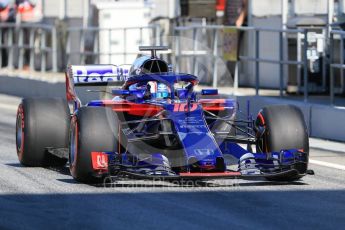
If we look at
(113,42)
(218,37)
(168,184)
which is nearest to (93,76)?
(168,184)

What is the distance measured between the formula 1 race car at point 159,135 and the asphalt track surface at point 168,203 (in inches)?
8.5

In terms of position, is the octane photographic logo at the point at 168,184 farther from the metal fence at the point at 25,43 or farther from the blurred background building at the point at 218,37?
the metal fence at the point at 25,43

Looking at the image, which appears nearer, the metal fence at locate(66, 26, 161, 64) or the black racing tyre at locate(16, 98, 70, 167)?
the black racing tyre at locate(16, 98, 70, 167)

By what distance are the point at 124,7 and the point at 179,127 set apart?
20487 mm

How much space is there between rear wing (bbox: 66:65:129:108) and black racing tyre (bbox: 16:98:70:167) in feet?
4.74

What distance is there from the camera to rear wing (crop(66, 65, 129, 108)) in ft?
51.7

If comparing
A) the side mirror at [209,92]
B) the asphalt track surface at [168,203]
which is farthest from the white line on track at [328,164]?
the side mirror at [209,92]

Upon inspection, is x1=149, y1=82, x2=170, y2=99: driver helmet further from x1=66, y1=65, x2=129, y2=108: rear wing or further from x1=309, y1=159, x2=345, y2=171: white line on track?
x1=309, y1=159, x2=345, y2=171: white line on track

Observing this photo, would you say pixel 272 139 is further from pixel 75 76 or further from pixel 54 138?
pixel 75 76

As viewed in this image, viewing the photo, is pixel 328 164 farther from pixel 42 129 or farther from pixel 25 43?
pixel 25 43

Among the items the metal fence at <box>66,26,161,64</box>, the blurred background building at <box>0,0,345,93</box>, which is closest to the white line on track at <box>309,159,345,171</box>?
the blurred background building at <box>0,0,345,93</box>

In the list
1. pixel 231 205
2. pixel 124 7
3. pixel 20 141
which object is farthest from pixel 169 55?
pixel 231 205

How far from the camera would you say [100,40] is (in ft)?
96.2

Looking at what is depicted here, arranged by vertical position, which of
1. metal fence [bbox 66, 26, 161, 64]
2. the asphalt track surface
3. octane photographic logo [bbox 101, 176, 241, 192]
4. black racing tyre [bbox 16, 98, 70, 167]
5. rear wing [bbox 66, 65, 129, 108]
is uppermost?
metal fence [bbox 66, 26, 161, 64]
